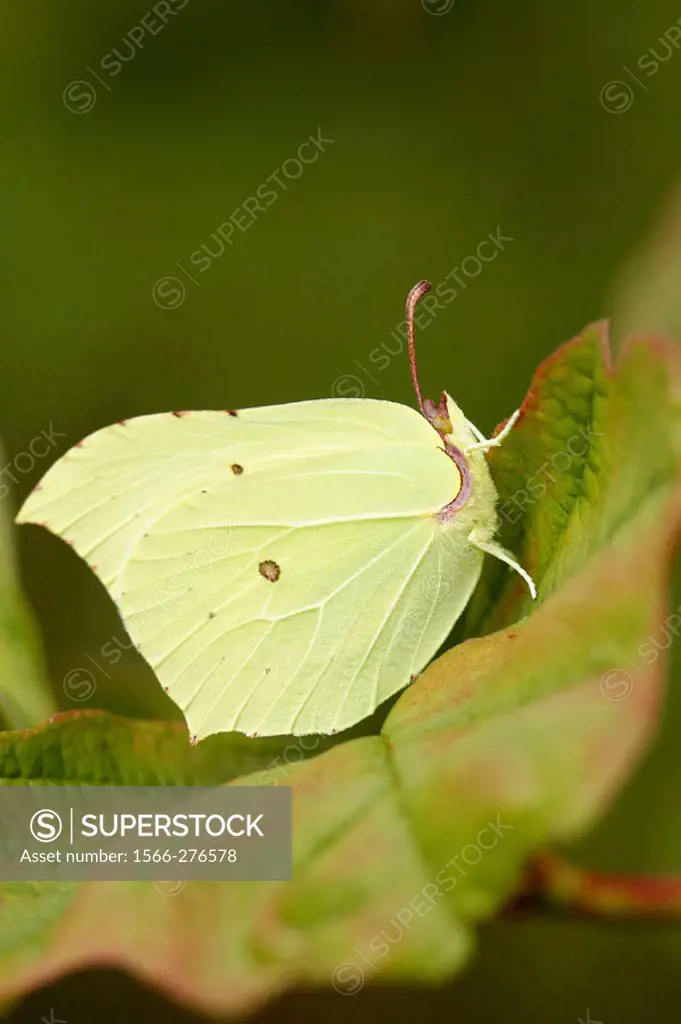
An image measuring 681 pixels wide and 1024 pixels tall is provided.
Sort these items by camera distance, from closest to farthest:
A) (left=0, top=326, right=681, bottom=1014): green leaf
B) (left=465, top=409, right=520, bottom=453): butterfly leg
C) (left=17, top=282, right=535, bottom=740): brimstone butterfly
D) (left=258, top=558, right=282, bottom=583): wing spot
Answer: (left=0, top=326, right=681, bottom=1014): green leaf < (left=465, top=409, right=520, bottom=453): butterfly leg < (left=17, top=282, right=535, bottom=740): brimstone butterfly < (left=258, top=558, right=282, bottom=583): wing spot

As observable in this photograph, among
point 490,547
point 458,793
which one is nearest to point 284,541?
point 490,547

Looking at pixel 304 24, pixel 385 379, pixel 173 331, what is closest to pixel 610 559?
pixel 385 379

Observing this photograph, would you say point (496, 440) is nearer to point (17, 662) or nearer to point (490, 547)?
point (490, 547)

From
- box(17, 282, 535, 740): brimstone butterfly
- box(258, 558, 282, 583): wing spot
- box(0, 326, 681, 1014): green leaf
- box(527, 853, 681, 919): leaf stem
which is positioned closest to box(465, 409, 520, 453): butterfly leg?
box(17, 282, 535, 740): brimstone butterfly

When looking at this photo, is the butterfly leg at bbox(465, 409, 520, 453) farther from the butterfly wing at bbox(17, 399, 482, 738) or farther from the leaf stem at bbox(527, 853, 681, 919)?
the leaf stem at bbox(527, 853, 681, 919)

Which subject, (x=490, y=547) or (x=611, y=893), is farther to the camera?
(x=490, y=547)

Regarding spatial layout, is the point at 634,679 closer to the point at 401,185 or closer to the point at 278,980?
the point at 278,980
